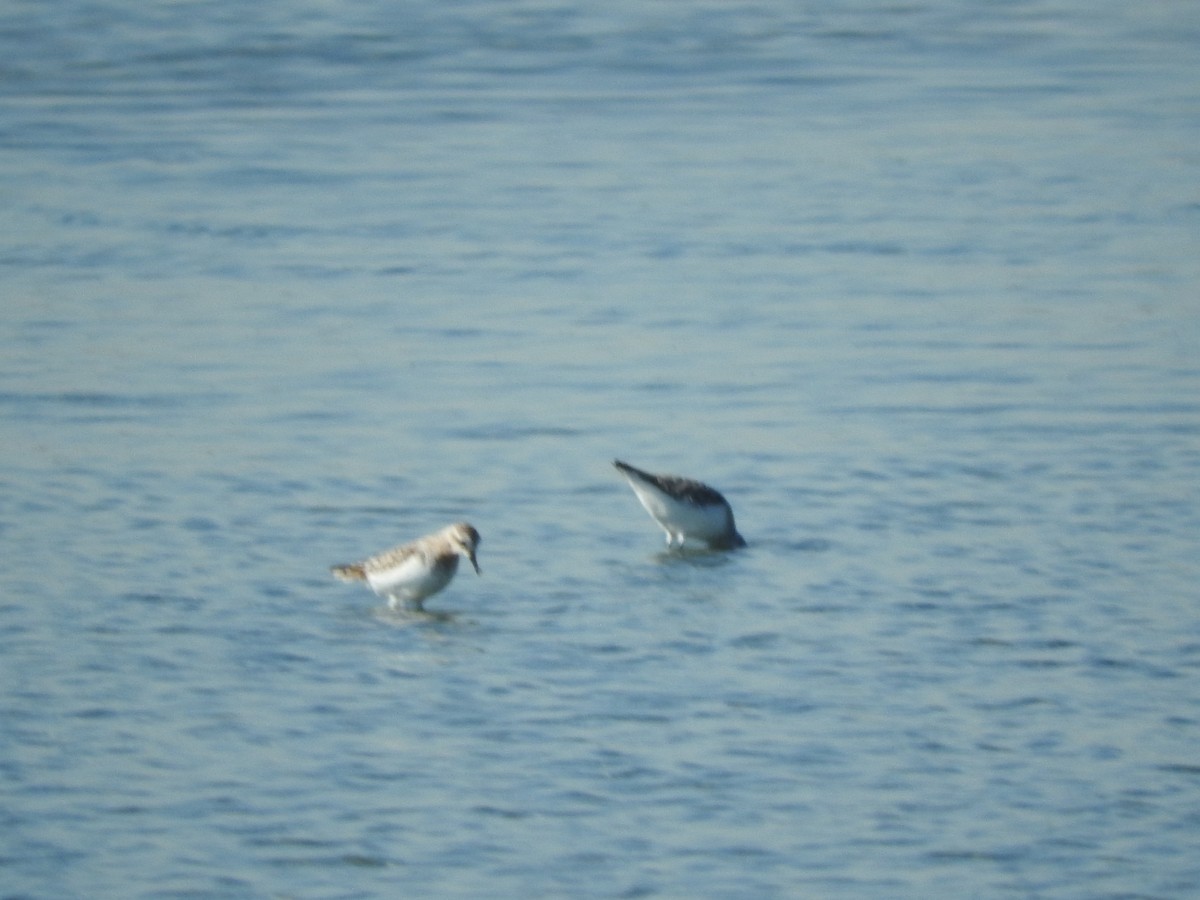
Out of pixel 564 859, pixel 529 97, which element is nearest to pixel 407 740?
pixel 564 859

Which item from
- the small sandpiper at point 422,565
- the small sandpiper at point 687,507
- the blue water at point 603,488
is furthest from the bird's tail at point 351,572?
the small sandpiper at point 687,507

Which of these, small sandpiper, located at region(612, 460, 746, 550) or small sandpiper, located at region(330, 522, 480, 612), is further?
small sandpiper, located at region(612, 460, 746, 550)

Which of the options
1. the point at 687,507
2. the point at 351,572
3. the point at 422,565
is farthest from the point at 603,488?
the point at 422,565

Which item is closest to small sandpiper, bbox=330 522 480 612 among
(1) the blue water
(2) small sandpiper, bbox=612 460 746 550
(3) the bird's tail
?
(3) the bird's tail

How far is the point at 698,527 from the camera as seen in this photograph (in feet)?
41.7

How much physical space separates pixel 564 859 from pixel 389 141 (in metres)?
19.2

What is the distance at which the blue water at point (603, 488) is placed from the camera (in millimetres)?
8883

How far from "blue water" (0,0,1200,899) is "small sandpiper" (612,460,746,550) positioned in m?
0.26

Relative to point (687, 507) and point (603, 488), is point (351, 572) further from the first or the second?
point (603, 488)

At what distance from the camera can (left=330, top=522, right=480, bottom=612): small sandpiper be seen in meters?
11.4

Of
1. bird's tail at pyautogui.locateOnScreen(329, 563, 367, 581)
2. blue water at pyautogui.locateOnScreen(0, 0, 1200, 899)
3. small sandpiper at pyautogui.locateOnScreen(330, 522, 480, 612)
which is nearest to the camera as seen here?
blue water at pyautogui.locateOnScreen(0, 0, 1200, 899)

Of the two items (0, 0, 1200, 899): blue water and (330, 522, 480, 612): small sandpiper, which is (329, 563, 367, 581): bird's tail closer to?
(330, 522, 480, 612): small sandpiper

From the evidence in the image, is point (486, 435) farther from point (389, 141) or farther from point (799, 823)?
point (389, 141)

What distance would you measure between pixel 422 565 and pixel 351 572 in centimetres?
58
